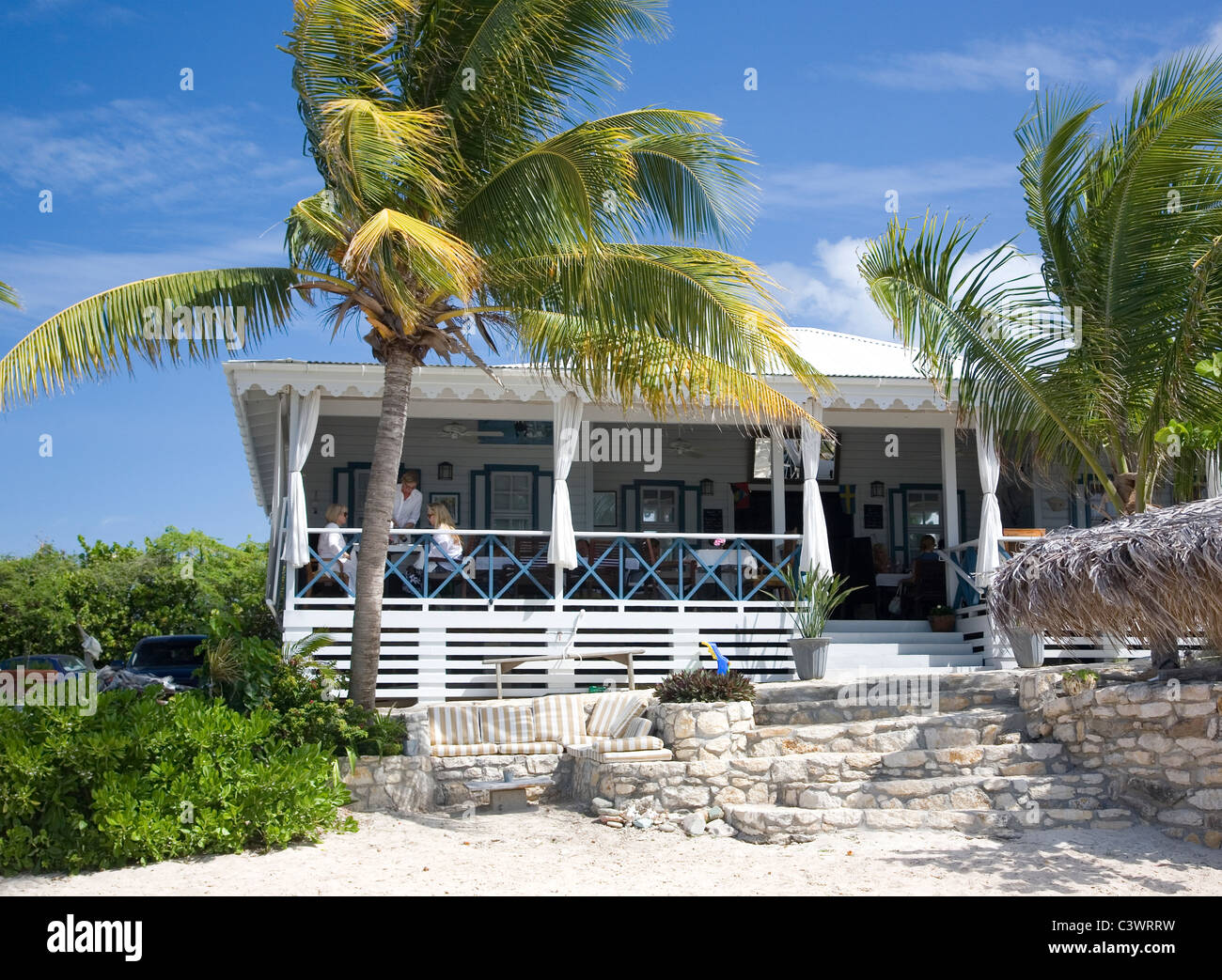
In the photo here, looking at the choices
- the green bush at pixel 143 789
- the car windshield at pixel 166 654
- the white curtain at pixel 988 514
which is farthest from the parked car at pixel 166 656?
the white curtain at pixel 988 514

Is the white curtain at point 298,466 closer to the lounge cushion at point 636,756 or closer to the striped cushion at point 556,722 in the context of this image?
the striped cushion at point 556,722

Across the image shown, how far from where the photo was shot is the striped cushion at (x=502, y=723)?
10.9 m

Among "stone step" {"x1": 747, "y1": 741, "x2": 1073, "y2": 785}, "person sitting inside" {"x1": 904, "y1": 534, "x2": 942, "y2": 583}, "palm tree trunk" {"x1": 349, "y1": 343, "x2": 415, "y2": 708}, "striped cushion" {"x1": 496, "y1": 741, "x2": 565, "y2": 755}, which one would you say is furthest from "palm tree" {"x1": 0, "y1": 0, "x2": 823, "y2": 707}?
"person sitting inside" {"x1": 904, "y1": 534, "x2": 942, "y2": 583}

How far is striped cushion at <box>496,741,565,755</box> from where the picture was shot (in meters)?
10.8

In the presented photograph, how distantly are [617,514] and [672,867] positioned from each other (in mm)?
8577

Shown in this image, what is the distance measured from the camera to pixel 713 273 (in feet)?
30.3

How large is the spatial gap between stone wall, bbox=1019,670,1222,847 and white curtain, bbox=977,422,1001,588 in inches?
139

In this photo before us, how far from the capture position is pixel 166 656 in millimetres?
15930

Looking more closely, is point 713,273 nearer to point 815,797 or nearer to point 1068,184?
point 1068,184

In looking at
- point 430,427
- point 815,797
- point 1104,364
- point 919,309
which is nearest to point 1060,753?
point 815,797

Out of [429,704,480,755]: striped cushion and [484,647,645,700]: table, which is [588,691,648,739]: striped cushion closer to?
[484,647,645,700]: table

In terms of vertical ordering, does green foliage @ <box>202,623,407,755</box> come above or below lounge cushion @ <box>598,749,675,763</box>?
above

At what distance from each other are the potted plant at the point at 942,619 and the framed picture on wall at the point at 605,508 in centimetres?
460
